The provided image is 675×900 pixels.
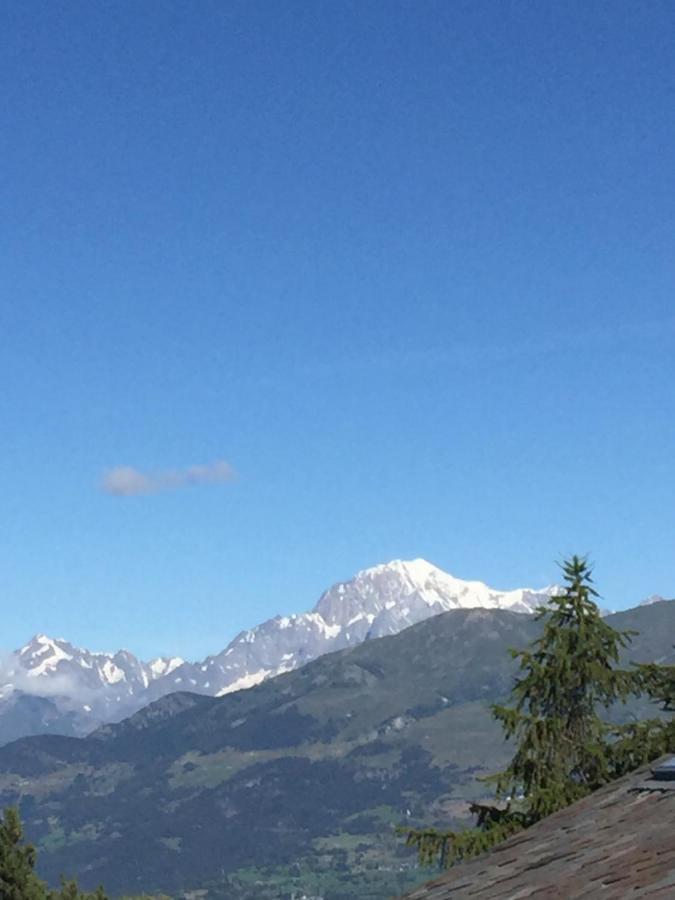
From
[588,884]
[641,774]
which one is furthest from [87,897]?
[588,884]

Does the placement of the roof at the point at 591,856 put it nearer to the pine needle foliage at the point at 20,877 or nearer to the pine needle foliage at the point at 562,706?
the pine needle foliage at the point at 562,706

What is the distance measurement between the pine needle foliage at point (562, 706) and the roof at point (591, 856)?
831cm

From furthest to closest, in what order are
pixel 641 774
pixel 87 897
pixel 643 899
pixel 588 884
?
1. pixel 87 897
2. pixel 641 774
3. pixel 588 884
4. pixel 643 899

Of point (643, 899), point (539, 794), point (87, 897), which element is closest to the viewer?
point (643, 899)

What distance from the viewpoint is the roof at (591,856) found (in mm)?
14461

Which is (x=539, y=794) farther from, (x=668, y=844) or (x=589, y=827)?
(x=668, y=844)

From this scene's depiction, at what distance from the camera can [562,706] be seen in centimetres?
3356

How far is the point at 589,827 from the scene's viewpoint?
19.2 meters

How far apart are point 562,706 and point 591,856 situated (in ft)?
56.4

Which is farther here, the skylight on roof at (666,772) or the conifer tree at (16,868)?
the conifer tree at (16,868)

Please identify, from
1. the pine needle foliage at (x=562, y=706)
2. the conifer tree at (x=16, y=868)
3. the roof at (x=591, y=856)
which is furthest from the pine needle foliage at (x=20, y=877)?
the roof at (x=591, y=856)

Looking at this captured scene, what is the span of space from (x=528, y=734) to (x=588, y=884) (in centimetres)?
1799

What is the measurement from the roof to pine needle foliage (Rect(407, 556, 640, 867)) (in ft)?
27.3

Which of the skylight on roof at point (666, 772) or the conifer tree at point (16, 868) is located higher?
the conifer tree at point (16, 868)
